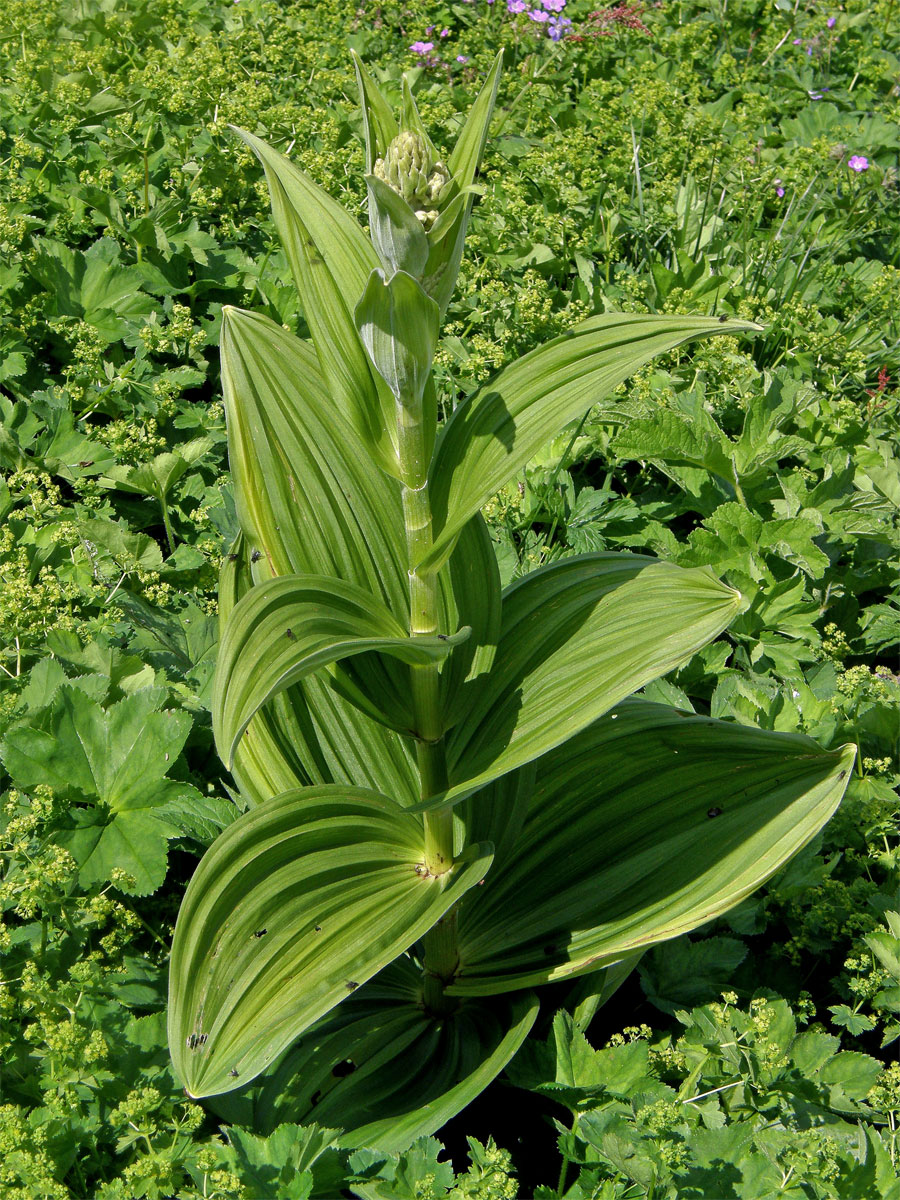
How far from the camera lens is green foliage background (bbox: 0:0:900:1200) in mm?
2172

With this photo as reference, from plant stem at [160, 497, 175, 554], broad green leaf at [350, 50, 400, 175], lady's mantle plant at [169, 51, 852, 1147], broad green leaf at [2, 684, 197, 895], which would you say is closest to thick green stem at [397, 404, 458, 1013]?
lady's mantle plant at [169, 51, 852, 1147]

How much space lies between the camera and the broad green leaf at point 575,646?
1988 millimetres

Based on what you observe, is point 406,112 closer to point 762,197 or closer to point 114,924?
point 114,924

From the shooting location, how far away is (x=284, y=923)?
2066mm

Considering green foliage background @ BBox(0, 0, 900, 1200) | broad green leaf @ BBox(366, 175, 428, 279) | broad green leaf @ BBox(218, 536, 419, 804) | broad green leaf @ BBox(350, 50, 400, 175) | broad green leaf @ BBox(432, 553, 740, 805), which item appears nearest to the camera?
broad green leaf @ BBox(366, 175, 428, 279)

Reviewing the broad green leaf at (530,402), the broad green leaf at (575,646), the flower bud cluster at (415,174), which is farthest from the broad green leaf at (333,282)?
the broad green leaf at (575,646)

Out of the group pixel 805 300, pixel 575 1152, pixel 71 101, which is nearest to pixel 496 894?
pixel 575 1152

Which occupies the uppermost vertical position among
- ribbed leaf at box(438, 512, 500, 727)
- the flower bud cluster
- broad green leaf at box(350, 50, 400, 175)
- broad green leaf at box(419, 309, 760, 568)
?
broad green leaf at box(350, 50, 400, 175)

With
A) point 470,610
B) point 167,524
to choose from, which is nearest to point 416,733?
point 470,610

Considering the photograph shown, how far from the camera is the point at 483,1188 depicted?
1902mm

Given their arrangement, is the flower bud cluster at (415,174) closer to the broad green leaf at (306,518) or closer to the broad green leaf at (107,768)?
the broad green leaf at (306,518)

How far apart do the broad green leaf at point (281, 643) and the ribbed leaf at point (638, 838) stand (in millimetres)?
691

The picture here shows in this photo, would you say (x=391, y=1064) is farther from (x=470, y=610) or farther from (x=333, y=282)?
(x=333, y=282)

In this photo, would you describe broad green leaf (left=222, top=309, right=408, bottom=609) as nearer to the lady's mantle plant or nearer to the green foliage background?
the lady's mantle plant
